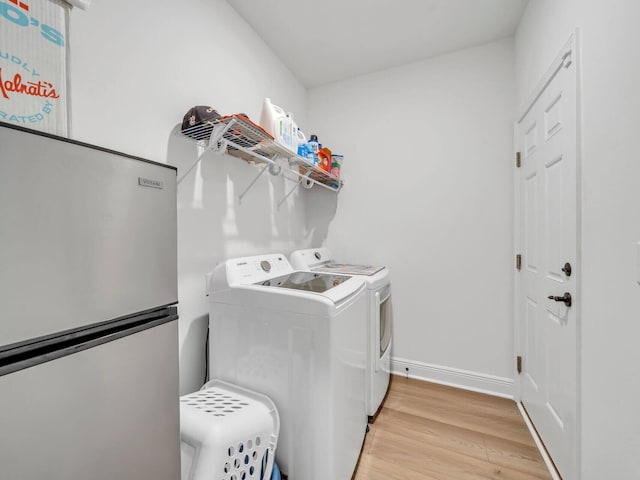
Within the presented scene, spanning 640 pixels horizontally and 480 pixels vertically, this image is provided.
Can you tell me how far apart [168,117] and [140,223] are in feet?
3.19

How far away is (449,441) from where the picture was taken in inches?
65.9

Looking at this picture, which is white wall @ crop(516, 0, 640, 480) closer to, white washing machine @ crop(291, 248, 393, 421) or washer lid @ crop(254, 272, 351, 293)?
white washing machine @ crop(291, 248, 393, 421)

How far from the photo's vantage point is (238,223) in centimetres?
188

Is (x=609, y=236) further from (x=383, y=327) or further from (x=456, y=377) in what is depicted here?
(x=456, y=377)

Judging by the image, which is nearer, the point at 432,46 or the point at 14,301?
the point at 14,301

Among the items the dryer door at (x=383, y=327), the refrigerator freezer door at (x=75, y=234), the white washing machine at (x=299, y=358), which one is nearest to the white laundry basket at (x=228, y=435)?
the white washing machine at (x=299, y=358)

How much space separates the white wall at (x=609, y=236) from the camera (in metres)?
0.89

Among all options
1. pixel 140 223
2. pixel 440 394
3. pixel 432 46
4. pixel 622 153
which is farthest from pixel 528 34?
pixel 440 394

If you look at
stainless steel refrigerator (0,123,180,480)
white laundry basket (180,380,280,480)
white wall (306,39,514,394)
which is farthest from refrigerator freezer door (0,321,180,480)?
white wall (306,39,514,394)

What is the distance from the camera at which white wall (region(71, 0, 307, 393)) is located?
1.11 metres

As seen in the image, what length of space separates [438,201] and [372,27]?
1.42 meters

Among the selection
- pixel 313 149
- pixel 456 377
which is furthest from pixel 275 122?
pixel 456 377

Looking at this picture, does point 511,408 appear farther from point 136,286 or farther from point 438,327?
point 136,286

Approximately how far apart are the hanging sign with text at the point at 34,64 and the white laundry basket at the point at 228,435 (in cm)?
109
